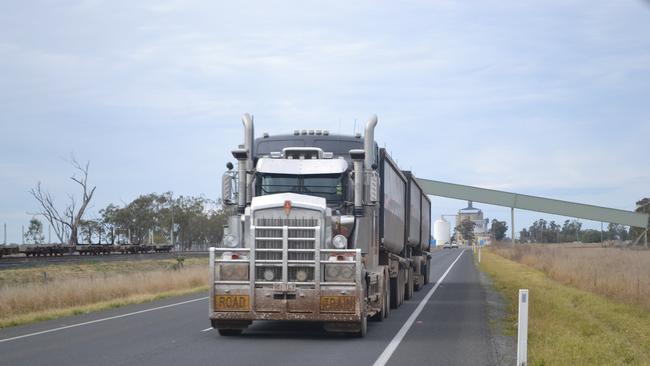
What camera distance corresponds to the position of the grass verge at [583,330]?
1297 cm

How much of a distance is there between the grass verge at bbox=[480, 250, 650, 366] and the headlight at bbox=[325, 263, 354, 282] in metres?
3.36

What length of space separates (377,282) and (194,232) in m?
104

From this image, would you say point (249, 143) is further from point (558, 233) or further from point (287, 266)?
point (558, 233)

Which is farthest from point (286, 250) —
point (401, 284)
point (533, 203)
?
point (533, 203)

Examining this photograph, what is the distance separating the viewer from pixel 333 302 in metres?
15.7

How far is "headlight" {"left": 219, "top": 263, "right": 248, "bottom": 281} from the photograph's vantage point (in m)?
16.0

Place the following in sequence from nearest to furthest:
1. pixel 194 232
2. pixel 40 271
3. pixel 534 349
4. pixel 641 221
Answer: pixel 534 349, pixel 40 271, pixel 641 221, pixel 194 232

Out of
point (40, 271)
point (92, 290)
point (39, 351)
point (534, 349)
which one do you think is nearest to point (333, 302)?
point (534, 349)

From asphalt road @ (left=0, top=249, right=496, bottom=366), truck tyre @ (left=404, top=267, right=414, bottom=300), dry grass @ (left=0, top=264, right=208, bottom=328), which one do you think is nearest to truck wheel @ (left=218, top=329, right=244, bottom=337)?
asphalt road @ (left=0, top=249, right=496, bottom=366)

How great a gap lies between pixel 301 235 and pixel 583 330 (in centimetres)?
587

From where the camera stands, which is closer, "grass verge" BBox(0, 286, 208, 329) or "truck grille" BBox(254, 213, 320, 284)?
"truck grille" BBox(254, 213, 320, 284)

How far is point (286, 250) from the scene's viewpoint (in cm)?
1602

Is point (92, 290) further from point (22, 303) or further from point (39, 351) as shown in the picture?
point (39, 351)

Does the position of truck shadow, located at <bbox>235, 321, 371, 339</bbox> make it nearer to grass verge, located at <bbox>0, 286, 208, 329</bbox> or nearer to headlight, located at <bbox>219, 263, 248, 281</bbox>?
headlight, located at <bbox>219, 263, 248, 281</bbox>
